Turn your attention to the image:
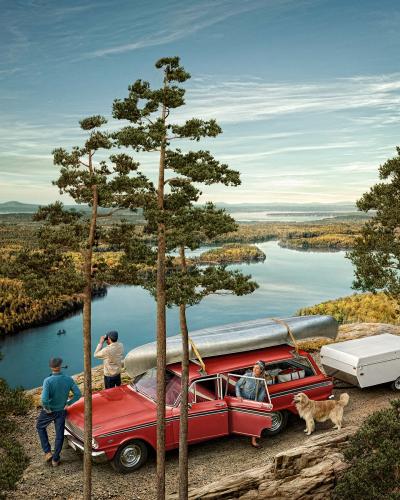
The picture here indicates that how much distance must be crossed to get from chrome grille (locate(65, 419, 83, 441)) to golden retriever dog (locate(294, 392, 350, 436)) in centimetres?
474

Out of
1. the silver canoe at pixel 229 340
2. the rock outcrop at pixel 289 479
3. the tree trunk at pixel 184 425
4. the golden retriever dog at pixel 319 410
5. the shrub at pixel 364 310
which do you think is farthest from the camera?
the shrub at pixel 364 310

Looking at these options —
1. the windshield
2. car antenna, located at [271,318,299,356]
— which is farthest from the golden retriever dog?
Result: the windshield

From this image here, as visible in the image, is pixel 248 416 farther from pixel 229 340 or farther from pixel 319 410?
pixel 229 340

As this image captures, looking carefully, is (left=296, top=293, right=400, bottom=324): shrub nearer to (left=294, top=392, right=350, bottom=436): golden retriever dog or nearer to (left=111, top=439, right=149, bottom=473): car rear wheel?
(left=294, top=392, right=350, bottom=436): golden retriever dog

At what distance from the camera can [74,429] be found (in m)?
10.6

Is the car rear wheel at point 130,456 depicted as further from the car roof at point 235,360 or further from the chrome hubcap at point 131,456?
the car roof at point 235,360

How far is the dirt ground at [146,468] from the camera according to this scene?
32.4 feet

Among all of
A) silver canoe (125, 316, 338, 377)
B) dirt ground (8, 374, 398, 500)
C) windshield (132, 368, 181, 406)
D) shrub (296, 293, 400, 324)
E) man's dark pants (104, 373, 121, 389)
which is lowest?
shrub (296, 293, 400, 324)

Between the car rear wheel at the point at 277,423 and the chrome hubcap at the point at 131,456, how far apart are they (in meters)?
3.12

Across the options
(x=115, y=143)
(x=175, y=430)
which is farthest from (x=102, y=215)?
(x=175, y=430)

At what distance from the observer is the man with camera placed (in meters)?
12.6

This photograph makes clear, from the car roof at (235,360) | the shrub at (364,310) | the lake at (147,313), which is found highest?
the car roof at (235,360)

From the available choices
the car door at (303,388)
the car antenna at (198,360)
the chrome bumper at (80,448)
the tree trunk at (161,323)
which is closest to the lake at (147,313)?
the car door at (303,388)

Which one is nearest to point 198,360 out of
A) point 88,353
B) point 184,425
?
point 184,425
